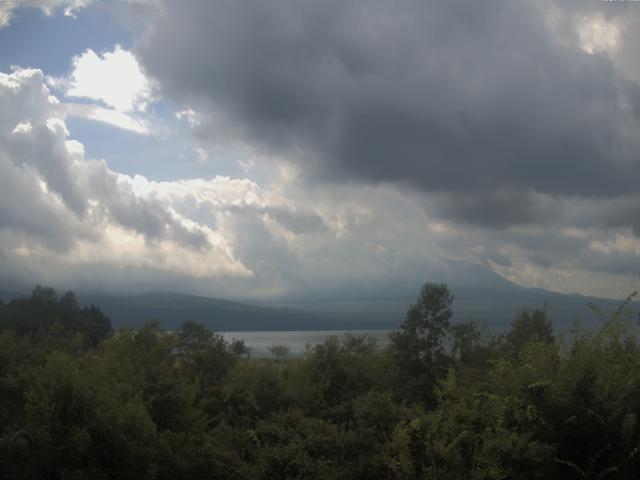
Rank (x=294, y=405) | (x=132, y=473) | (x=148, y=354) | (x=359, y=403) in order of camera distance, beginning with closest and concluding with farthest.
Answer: (x=132, y=473) < (x=359, y=403) < (x=294, y=405) < (x=148, y=354)

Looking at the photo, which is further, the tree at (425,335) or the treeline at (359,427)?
the tree at (425,335)

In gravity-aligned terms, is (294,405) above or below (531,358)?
below

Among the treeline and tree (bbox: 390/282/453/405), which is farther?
tree (bbox: 390/282/453/405)

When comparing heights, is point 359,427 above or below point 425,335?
below

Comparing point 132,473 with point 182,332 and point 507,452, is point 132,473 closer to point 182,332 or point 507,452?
point 507,452

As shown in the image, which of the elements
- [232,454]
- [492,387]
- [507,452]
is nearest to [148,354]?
[232,454]

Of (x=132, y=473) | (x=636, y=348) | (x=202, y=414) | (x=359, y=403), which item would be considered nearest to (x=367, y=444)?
(x=359, y=403)

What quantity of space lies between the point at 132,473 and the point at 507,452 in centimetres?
610

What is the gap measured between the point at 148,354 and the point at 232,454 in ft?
23.4

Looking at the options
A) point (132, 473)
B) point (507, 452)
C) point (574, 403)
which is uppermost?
point (574, 403)

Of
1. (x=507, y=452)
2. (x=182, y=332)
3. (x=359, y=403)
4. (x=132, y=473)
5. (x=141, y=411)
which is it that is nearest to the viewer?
(x=507, y=452)

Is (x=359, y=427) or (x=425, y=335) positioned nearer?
(x=359, y=427)

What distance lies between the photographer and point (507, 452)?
8.97 metres

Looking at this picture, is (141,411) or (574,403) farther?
(141,411)
